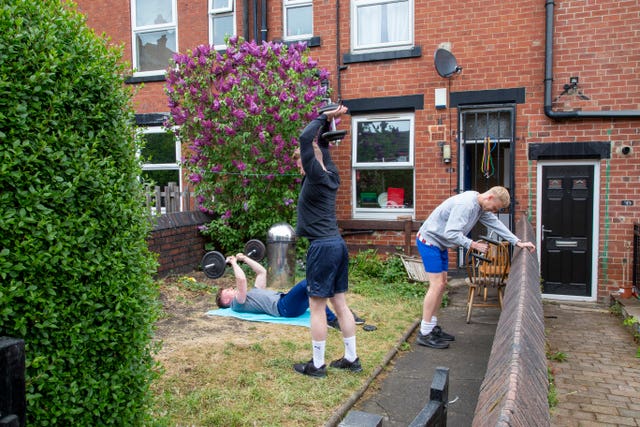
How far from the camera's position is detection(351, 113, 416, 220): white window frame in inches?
359

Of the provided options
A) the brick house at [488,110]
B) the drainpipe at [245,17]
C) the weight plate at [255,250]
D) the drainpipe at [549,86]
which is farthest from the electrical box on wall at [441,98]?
the drainpipe at [245,17]

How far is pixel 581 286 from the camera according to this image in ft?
27.3

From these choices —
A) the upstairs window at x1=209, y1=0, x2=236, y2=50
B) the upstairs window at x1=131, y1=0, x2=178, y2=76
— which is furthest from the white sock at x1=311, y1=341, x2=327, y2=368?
the upstairs window at x1=131, y1=0, x2=178, y2=76

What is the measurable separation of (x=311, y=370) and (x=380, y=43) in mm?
6589

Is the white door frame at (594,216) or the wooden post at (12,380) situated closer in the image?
the wooden post at (12,380)

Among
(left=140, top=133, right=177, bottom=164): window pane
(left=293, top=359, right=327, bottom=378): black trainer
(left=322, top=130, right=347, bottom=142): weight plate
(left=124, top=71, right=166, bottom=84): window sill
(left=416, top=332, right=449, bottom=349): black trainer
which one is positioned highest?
(left=124, top=71, right=166, bottom=84): window sill

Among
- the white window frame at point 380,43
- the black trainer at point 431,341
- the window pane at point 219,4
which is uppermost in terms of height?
the window pane at point 219,4

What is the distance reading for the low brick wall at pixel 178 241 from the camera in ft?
26.7

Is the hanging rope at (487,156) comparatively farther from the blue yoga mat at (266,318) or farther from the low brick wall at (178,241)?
the low brick wall at (178,241)

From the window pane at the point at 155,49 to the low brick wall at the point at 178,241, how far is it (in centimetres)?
371

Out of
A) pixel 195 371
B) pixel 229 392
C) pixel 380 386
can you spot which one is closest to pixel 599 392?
pixel 380 386

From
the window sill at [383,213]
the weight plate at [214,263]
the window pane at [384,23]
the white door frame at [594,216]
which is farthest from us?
the window sill at [383,213]

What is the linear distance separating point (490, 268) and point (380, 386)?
9.11 feet

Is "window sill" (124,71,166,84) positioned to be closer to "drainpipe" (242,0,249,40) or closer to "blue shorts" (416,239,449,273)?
"drainpipe" (242,0,249,40)
